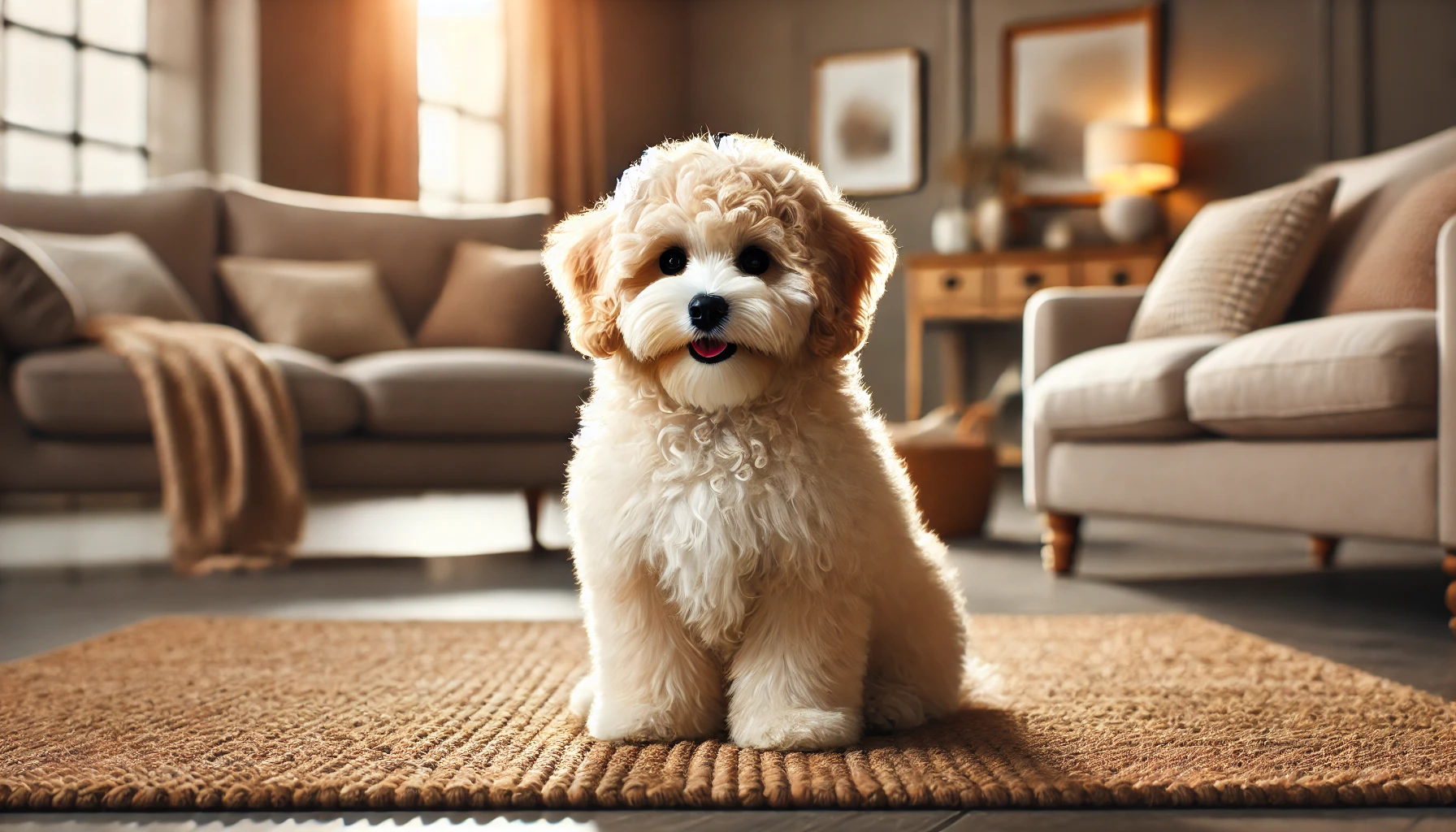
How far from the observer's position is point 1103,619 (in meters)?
2.24

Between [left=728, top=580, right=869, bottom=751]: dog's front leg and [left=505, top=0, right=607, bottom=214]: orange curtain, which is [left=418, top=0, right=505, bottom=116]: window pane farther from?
[left=728, top=580, right=869, bottom=751]: dog's front leg

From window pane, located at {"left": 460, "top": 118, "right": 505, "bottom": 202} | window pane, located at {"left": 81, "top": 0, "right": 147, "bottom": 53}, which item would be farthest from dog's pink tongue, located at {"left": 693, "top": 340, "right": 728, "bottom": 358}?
window pane, located at {"left": 460, "top": 118, "right": 505, "bottom": 202}

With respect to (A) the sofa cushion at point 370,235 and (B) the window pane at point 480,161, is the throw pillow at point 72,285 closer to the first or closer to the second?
(A) the sofa cushion at point 370,235

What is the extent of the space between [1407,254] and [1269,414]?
2.23 ft

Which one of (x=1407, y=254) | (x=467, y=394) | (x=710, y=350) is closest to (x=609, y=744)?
(x=710, y=350)

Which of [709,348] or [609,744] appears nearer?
[709,348]

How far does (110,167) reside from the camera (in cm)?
536

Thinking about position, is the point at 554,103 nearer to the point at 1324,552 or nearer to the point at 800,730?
the point at 1324,552

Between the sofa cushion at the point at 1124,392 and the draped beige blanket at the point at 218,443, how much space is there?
212cm

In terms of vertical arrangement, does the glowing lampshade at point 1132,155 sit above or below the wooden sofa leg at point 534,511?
above

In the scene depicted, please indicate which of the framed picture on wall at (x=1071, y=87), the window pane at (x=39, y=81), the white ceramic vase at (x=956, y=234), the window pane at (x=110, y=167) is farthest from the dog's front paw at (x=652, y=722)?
the framed picture on wall at (x=1071, y=87)

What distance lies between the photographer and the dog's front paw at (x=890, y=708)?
139 centimetres

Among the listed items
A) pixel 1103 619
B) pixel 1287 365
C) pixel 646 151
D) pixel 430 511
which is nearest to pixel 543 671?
pixel 646 151

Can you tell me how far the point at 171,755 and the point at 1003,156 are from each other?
606 centimetres
